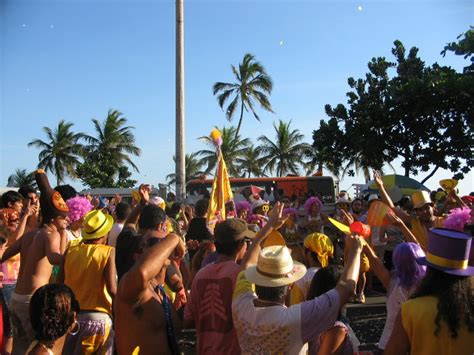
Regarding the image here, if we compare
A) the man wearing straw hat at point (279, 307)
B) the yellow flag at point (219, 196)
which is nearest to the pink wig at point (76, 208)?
the yellow flag at point (219, 196)

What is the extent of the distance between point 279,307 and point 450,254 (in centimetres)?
82

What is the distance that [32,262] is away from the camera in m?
4.09

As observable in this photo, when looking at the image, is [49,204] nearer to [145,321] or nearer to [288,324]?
[145,321]

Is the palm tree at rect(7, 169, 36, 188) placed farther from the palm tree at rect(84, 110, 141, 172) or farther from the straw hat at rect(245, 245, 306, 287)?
the straw hat at rect(245, 245, 306, 287)

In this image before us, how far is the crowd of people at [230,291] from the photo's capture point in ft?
7.22

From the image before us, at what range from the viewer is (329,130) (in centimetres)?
2220

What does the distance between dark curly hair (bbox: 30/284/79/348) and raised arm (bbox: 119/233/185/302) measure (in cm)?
34

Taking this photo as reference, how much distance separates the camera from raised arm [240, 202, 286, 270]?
2843 millimetres

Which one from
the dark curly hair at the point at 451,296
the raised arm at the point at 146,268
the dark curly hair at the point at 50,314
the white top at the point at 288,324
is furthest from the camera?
the raised arm at the point at 146,268

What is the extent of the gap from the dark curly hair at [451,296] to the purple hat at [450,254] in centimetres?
3

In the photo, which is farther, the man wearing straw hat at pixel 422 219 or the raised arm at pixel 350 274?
the man wearing straw hat at pixel 422 219

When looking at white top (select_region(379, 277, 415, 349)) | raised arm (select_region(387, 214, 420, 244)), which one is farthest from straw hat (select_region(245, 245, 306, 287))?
raised arm (select_region(387, 214, 420, 244))

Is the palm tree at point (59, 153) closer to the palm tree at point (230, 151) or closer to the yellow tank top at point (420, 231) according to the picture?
the palm tree at point (230, 151)

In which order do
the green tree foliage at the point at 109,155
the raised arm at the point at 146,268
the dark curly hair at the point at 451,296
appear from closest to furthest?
the dark curly hair at the point at 451,296 < the raised arm at the point at 146,268 < the green tree foliage at the point at 109,155
